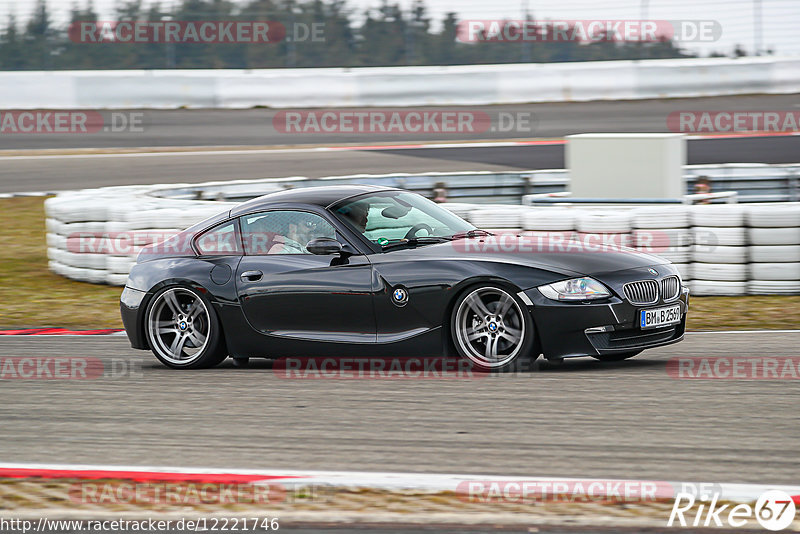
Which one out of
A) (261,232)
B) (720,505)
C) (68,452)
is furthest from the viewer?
(261,232)

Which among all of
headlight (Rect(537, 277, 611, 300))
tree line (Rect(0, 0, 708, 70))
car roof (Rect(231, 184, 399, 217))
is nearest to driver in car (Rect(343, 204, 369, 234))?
car roof (Rect(231, 184, 399, 217))

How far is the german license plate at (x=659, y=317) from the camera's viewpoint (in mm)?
7059

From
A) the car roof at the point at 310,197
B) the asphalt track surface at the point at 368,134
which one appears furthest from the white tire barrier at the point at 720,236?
the asphalt track surface at the point at 368,134

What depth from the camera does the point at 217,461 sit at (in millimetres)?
5344

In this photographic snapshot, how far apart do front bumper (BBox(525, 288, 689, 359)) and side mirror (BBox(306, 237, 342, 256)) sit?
4.26ft

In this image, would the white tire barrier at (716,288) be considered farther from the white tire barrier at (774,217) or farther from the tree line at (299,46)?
the tree line at (299,46)

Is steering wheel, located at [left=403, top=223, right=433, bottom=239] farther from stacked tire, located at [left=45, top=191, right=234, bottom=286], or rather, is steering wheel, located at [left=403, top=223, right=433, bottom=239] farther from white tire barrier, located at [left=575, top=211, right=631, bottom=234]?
stacked tire, located at [left=45, top=191, right=234, bottom=286]

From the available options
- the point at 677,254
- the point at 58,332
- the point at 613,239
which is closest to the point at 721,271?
the point at 677,254

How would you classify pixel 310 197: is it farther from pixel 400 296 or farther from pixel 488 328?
pixel 488 328

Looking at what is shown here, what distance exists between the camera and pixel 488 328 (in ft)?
23.2

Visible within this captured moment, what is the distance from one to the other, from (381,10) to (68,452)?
2052 centimetres

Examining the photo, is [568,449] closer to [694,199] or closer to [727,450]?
[727,450]

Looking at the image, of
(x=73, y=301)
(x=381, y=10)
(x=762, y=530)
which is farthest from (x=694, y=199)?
(x=381, y=10)

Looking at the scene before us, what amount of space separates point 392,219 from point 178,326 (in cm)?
169
